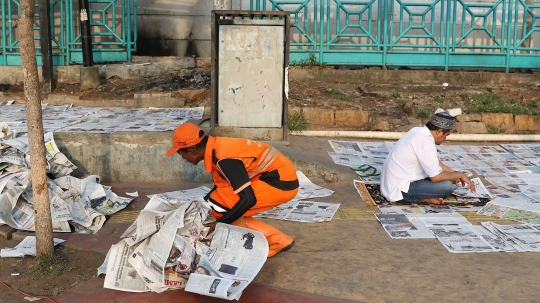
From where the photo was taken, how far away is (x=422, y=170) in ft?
19.9

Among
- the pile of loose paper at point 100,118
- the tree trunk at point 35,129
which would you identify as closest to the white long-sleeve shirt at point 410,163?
the pile of loose paper at point 100,118

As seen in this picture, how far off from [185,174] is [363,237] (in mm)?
2584

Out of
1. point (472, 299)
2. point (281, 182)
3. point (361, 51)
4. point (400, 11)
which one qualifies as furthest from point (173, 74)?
point (472, 299)

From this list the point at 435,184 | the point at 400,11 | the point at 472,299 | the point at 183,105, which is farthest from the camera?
the point at 400,11

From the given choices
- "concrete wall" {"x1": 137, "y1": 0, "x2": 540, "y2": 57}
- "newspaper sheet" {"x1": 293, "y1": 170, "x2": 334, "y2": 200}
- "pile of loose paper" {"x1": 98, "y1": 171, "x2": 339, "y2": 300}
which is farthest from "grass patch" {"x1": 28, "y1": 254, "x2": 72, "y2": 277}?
"concrete wall" {"x1": 137, "y1": 0, "x2": 540, "y2": 57}

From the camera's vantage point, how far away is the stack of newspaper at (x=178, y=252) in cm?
392

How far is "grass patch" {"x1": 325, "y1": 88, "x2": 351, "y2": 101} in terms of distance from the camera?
9.84 m

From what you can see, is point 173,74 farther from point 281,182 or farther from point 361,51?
point 281,182

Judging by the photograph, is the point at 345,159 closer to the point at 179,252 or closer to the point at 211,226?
the point at 211,226

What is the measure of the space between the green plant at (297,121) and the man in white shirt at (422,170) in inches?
91.1

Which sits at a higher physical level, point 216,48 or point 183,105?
point 216,48

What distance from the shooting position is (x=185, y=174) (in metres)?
7.09

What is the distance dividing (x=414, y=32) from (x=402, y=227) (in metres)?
6.85

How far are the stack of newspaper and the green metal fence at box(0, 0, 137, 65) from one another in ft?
25.1
